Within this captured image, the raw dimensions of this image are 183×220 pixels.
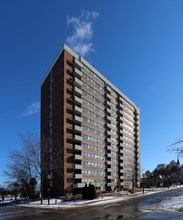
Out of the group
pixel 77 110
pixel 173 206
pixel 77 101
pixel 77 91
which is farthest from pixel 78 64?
pixel 173 206

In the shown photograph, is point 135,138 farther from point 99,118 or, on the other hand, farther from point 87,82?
point 87,82

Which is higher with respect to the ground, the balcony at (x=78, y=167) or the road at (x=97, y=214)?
the balcony at (x=78, y=167)

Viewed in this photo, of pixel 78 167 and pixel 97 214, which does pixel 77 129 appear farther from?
pixel 97 214

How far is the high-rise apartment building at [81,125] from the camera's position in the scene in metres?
54.3

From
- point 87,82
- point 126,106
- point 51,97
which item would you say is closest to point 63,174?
point 51,97

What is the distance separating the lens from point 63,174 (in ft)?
166

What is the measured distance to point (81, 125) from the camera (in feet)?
196

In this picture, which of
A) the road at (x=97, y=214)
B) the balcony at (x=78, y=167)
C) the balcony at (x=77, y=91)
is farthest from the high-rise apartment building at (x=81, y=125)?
the road at (x=97, y=214)

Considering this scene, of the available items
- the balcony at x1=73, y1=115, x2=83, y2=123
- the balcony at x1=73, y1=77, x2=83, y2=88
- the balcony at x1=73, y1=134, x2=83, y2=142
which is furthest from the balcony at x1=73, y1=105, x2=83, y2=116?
the balcony at x1=73, y1=77, x2=83, y2=88

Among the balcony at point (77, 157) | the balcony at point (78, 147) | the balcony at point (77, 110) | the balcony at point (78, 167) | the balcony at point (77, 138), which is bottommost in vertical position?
the balcony at point (78, 167)

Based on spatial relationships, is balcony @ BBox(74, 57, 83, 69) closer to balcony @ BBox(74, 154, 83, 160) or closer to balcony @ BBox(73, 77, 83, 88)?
balcony @ BBox(73, 77, 83, 88)

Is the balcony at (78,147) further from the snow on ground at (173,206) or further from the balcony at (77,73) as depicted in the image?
the snow on ground at (173,206)

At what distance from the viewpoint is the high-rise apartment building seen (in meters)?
54.3

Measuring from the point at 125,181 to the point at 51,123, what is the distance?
147 feet
